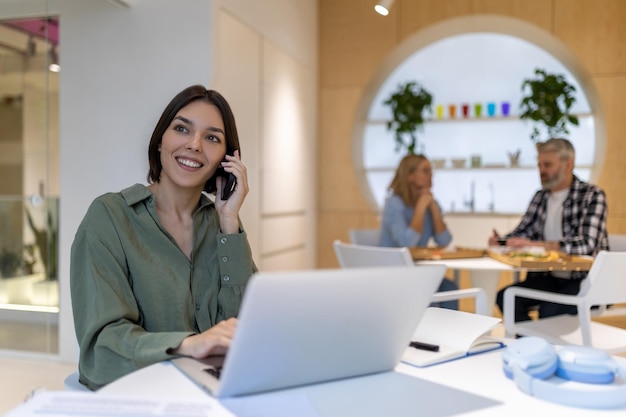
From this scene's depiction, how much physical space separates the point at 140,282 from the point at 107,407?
0.64m

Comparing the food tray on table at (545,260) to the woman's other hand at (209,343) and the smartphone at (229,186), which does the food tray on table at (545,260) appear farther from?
the woman's other hand at (209,343)

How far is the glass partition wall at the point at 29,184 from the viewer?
143 inches

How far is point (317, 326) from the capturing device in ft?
3.44

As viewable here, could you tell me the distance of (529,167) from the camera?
21.5 ft

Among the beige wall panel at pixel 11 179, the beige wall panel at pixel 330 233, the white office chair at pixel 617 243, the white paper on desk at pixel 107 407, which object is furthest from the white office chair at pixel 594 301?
the beige wall panel at pixel 330 233

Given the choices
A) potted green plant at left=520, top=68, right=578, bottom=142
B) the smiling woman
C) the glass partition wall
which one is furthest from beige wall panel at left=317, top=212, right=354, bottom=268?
the smiling woman

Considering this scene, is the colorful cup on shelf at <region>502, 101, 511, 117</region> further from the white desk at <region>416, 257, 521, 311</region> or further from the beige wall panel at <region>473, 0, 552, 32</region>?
the white desk at <region>416, 257, 521, 311</region>

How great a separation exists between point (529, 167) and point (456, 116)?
92cm

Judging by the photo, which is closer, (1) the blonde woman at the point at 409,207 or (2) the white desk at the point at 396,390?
(2) the white desk at the point at 396,390

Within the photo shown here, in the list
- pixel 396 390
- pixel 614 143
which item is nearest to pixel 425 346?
pixel 396 390

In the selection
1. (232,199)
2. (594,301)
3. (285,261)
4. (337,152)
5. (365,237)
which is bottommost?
(285,261)

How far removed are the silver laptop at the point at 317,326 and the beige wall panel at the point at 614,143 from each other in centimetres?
562

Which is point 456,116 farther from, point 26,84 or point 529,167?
point 26,84

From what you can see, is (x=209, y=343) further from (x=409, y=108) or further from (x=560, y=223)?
(x=409, y=108)
